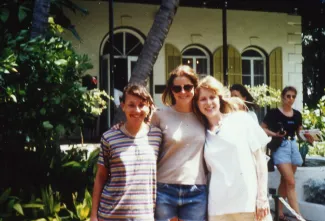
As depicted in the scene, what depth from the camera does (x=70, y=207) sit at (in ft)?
17.1

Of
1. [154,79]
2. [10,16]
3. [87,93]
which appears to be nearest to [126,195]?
[87,93]

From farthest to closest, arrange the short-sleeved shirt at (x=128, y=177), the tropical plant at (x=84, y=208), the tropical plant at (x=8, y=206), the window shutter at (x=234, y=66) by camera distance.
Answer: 1. the window shutter at (x=234, y=66)
2. the tropical plant at (x=84, y=208)
3. the tropical plant at (x=8, y=206)
4. the short-sleeved shirt at (x=128, y=177)

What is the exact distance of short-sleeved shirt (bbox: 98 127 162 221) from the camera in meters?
3.03

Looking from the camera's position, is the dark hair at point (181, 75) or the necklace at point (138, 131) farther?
the dark hair at point (181, 75)

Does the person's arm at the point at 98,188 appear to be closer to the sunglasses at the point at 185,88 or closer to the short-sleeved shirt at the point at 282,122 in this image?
the sunglasses at the point at 185,88

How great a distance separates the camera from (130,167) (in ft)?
9.98

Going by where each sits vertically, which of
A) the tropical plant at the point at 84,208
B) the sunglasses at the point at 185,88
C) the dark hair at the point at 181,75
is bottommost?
the tropical plant at the point at 84,208

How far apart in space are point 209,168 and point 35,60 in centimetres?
201

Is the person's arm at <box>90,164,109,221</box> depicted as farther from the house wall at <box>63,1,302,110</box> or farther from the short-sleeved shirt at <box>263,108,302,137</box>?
the house wall at <box>63,1,302,110</box>

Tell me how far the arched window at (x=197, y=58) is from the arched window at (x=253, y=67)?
132 centimetres

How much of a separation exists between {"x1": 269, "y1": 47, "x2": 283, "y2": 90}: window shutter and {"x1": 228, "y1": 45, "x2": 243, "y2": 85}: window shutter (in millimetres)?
1077

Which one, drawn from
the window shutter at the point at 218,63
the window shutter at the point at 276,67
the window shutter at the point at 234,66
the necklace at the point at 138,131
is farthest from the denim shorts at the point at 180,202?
the window shutter at the point at 276,67

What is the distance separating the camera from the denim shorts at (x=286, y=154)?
18.6ft

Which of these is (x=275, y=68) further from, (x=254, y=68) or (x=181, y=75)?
(x=181, y=75)
